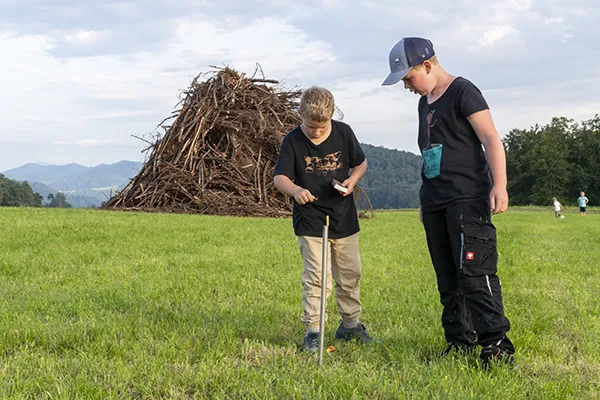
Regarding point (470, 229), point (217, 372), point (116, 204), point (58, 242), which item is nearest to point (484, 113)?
point (470, 229)

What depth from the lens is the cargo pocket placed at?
348 cm

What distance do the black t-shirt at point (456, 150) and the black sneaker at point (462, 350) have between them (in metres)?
0.99

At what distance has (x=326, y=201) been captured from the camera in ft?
13.8

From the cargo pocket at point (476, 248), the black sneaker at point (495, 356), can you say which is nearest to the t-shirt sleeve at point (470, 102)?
the cargo pocket at point (476, 248)

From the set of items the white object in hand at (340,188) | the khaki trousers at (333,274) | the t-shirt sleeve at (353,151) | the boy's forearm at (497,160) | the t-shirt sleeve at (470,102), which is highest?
the t-shirt sleeve at (470,102)

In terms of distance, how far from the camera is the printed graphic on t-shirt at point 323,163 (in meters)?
4.21

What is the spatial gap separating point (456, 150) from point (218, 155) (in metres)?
16.6

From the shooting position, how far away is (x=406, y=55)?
3627 mm

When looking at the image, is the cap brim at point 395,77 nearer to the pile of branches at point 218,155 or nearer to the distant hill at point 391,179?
the pile of branches at point 218,155

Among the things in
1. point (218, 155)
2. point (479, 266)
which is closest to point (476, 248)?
point (479, 266)

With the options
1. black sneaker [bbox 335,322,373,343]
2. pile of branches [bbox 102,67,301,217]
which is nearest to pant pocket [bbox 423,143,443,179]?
black sneaker [bbox 335,322,373,343]

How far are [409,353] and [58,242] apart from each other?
7.28 m

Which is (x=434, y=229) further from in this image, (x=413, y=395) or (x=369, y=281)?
(x=369, y=281)

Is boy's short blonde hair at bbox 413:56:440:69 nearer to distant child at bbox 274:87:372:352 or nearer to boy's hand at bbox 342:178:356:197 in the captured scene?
distant child at bbox 274:87:372:352
